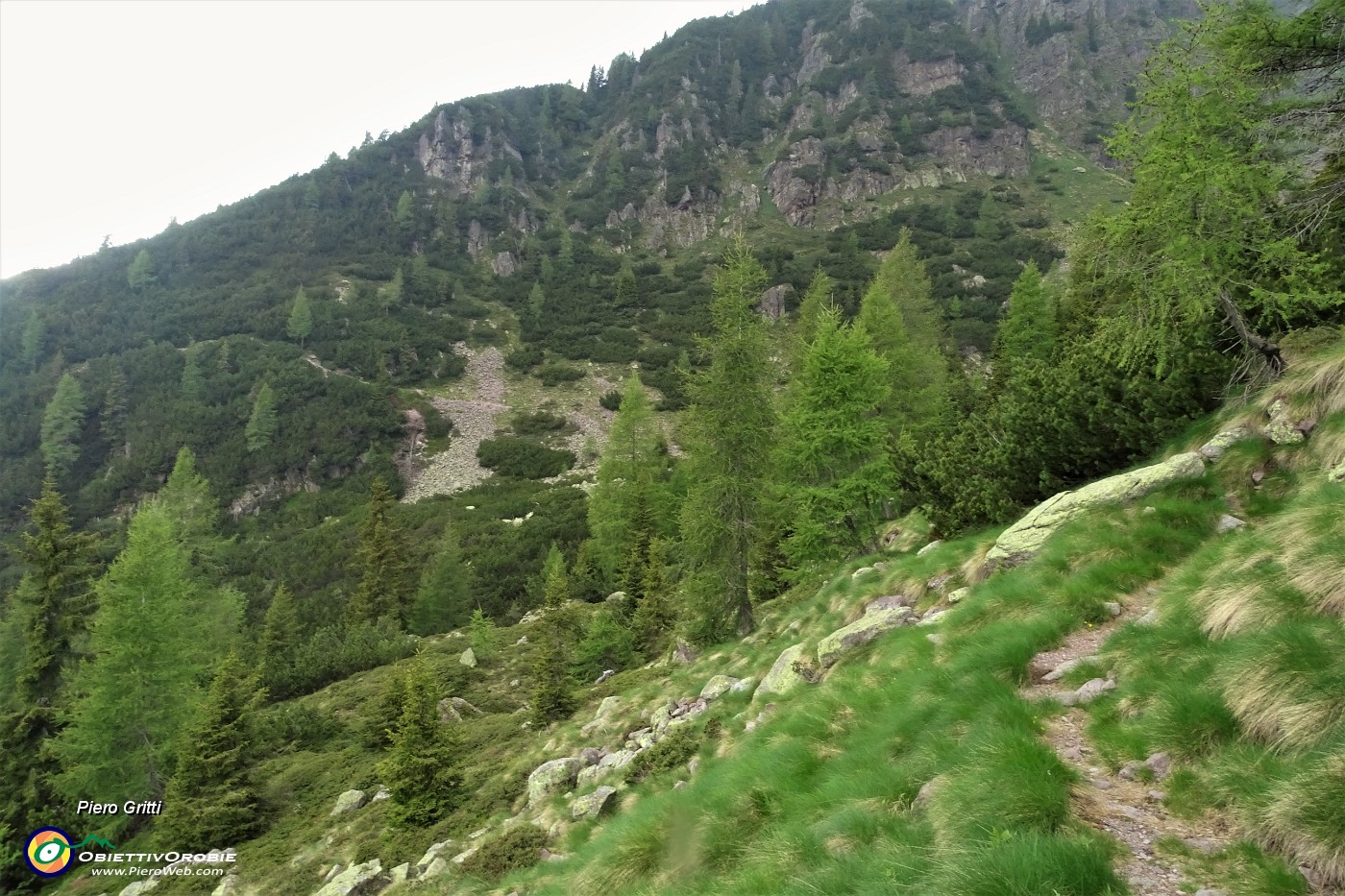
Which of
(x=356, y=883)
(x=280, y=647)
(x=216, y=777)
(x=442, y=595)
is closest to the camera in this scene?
(x=356, y=883)

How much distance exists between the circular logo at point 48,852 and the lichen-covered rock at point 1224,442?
27.8 meters

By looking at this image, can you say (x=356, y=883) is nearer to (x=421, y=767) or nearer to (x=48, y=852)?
(x=421, y=767)

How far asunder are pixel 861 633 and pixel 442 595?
1194 inches

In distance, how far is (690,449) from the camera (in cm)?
1888

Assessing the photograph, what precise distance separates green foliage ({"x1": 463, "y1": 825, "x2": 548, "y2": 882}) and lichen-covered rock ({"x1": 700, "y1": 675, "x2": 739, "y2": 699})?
12.6 ft

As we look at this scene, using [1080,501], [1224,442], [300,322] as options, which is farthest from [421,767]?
[300,322]

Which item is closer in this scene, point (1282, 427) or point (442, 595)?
point (1282, 427)

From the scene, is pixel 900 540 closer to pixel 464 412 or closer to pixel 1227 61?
pixel 1227 61

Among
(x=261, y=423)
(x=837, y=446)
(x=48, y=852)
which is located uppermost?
(x=261, y=423)

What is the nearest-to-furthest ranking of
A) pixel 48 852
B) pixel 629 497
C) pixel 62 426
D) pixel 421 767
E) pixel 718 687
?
pixel 718 687 < pixel 421 767 < pixel 48 852 < pixel 629 497 < pixel 62 426

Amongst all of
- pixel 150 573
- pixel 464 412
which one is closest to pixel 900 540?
pixel 150 573

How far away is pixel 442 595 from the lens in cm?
3459

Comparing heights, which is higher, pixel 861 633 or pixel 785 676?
pixel 861 633

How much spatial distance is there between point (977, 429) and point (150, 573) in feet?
80.7
